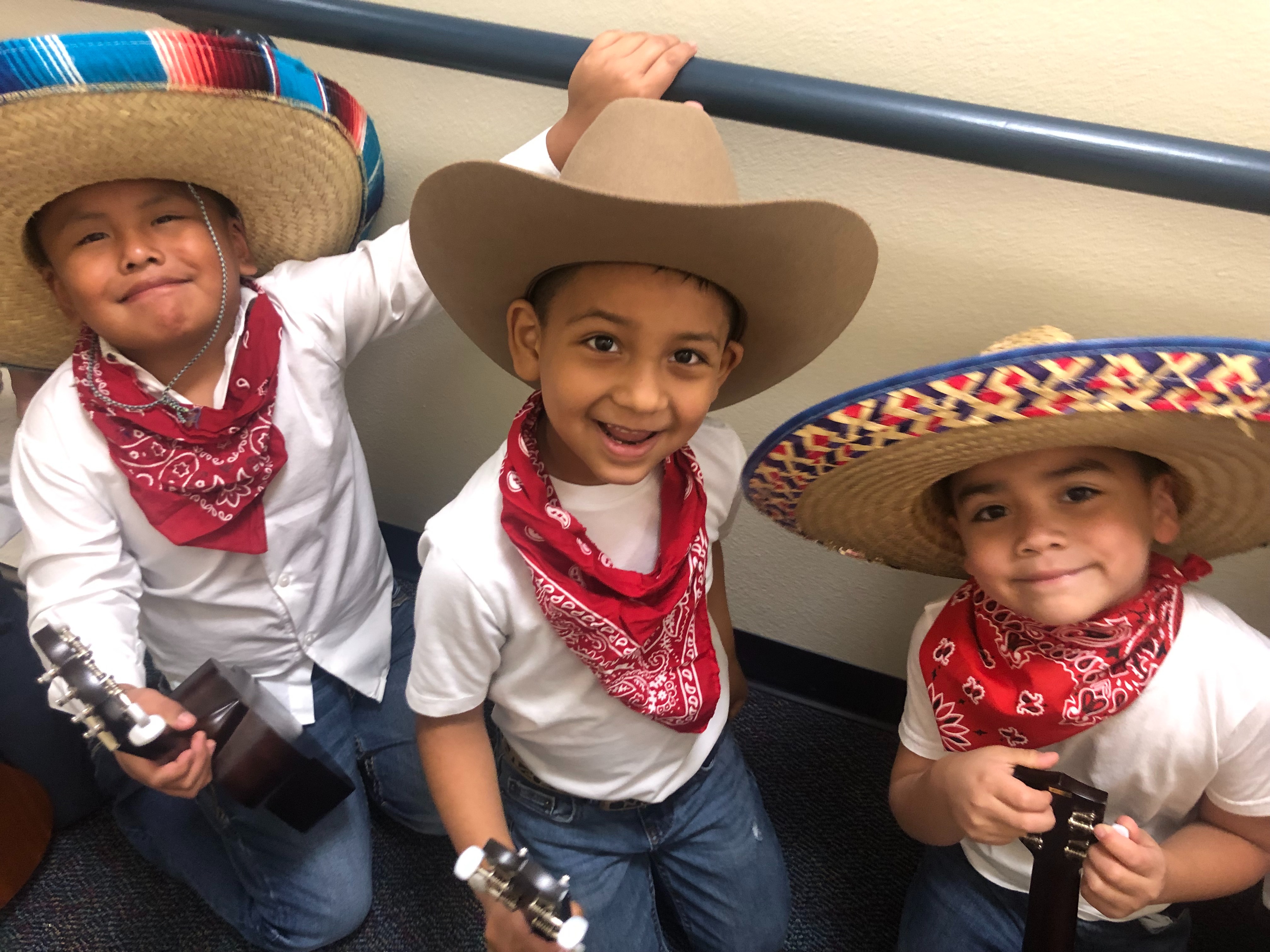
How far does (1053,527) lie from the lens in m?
0.60

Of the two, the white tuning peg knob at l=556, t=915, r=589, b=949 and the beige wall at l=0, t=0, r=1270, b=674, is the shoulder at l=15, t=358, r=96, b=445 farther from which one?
the white tuning peg knob at l=556, t=915, r=589, b=949

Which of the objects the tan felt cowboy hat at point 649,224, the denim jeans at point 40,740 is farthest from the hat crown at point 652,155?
the denim jeans at point 40,740

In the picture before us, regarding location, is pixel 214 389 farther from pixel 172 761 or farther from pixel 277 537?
pixel 172 761

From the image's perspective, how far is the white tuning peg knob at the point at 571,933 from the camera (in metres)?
0.51

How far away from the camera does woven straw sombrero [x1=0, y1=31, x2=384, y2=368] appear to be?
1.94 ft

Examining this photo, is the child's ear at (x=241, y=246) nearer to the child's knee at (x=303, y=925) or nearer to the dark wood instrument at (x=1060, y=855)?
the child's knee at (x=303, y=925)

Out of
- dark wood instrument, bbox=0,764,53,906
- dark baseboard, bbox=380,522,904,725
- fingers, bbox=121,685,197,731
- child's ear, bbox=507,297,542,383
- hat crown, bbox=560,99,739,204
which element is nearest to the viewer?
hat crown, bbox=560,99,739,204

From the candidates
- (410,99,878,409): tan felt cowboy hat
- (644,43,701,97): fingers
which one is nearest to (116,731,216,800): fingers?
(410,99,878,409): tan felt cowboy hat

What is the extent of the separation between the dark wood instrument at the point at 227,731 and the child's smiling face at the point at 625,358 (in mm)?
480

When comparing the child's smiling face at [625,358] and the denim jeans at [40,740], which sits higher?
the child's smiling face at [625,358]

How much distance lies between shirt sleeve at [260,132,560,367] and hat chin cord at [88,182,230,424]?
8 centimetres

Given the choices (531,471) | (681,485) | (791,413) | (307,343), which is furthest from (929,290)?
(307,343)

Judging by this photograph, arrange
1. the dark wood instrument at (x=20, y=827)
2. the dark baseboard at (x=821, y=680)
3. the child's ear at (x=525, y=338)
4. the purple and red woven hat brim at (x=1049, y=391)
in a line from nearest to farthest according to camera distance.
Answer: the purple and red woven hat brim at (x=1049, y=391) < the child's ear at (x=525, y=338) < the dark wood instrument at (x=20, y=827) < the dark baseboard at (x=821, y=680)

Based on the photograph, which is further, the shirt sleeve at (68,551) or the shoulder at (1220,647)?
the shirt sleeve at (68,551)
